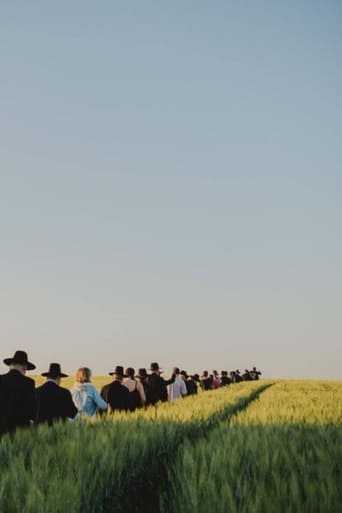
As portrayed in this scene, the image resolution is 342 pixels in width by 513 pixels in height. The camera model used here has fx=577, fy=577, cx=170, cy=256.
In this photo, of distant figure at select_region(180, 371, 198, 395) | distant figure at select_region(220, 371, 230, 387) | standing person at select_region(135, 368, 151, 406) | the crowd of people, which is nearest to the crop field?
the crowd of people

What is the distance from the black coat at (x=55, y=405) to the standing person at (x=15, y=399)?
0.98 metres

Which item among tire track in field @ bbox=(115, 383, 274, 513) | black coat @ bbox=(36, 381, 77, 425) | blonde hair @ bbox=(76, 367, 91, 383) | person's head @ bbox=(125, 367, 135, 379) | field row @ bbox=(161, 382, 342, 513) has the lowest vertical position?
tire track in field @ bbox=(115, 383, 274, 513)

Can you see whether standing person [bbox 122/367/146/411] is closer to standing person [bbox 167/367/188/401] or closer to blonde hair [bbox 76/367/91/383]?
blonde hair [bbox 76/367/91/383]

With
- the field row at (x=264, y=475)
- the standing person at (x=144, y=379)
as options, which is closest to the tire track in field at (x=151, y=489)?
the field row at (x=264, y=475)

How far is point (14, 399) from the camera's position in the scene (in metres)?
8.27

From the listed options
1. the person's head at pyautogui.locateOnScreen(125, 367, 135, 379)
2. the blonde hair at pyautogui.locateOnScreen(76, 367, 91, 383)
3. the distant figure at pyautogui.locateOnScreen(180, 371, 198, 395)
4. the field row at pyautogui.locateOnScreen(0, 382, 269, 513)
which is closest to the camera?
the field row at pyautogui.locateOnScreen(0, 382, 269, 513)

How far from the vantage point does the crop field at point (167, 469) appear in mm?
3455

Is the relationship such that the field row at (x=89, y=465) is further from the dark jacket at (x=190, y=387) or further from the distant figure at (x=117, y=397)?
the dark jacket at (x=190, y=387)

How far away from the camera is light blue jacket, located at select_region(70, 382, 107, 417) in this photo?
10273mm

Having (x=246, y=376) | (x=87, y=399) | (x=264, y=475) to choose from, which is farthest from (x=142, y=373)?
(x=246, y=376)

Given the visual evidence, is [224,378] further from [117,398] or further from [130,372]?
[117,398]

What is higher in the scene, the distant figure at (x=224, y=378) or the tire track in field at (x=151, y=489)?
the distant figure at (x=224, y=378)

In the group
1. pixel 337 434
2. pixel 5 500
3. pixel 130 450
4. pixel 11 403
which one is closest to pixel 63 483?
pixel 5 500

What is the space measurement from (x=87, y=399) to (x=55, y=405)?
95cm
